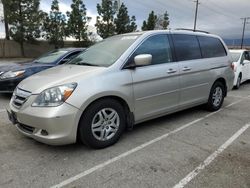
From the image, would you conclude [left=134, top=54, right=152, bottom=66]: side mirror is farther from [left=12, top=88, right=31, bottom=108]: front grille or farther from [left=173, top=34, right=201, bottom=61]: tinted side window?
[left=12, top=88, right=31, bottom=108]: front grille

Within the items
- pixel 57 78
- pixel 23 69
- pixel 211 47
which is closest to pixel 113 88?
pixel 57 78

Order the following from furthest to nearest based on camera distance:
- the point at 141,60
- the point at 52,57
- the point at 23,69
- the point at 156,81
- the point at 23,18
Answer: the point at 23,18, the point at 52,57, the point at 23,69, the point at 156,81, the point at 141,60

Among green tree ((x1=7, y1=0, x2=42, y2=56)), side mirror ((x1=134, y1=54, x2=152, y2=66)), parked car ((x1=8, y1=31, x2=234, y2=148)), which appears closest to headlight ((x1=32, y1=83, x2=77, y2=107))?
parked car ((x1=8, y1=31, x2=234, y2=148))

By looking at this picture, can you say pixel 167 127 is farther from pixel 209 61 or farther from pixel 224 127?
pixel 209 61

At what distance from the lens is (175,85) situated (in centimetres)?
459

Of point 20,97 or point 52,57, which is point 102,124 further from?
point 52,57

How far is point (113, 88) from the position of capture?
3.66m

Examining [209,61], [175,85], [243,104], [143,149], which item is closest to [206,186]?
[143,149]

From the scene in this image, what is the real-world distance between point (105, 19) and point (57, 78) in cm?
3089

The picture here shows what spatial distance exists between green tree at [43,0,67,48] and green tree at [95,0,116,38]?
4441 millimetres

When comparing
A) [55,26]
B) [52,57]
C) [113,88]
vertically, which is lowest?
[113,88]

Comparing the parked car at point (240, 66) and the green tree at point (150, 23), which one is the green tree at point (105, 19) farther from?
the parked car at point (240, 66)

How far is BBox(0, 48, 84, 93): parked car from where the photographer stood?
6484 millimetres

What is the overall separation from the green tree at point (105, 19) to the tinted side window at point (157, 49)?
29162 mm
